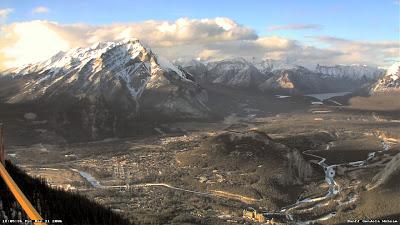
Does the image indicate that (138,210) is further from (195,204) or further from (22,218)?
(22,218)

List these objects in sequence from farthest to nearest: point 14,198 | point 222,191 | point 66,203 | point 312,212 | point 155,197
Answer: point 222,191
point 155,197
point 312,212
point 66,203
point 14,198

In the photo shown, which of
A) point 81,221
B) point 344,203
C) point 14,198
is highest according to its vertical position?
point 14,198

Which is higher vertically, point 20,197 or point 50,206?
point 20,197

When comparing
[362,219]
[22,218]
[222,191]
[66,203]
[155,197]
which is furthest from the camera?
[222,191]

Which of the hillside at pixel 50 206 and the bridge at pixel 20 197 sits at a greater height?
the bridge at pixel 20 197

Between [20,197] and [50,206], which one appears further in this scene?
[50,206]

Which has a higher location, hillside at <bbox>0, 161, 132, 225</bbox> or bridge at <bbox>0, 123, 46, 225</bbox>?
bridge at <bbox>0, 123, 46, 225</bbox>

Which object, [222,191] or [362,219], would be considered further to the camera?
[222,191]

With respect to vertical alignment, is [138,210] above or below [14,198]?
below

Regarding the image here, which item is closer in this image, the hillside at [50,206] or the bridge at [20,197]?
the bridge at [20,197]

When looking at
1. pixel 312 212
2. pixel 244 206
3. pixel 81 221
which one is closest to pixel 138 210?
pixel 244 206

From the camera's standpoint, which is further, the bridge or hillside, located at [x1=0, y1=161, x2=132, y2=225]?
hillside, located at [x1=0, y1=161, x2=132, y2=225]
